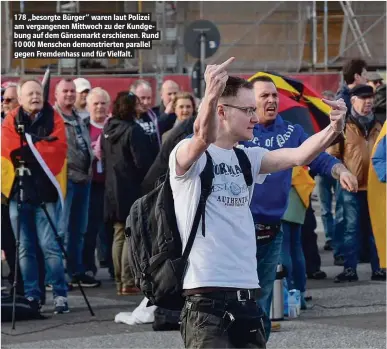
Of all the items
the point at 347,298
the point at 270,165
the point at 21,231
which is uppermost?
the point at 270,165

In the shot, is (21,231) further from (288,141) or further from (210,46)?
(210,46)

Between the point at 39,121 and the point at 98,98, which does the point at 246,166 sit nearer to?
the point at 39,121

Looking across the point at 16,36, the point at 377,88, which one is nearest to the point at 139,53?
the point at 16,36

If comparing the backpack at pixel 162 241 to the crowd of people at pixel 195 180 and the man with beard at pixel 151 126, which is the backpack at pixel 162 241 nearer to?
the crowd of people at pixel 195 180

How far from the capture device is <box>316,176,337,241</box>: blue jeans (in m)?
15.3

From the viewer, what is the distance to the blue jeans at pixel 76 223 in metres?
12.2

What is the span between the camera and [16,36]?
23.9m

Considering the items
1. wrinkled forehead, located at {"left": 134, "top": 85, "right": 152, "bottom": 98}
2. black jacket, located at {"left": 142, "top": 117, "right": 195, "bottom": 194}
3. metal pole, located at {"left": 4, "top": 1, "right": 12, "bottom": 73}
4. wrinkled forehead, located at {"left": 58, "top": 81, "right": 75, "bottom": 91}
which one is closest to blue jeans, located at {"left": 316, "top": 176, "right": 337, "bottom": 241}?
wrinkled forehead, located at {"left": 134, "top": 85, "right": 152, "bottom": 98}

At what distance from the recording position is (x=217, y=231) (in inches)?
230

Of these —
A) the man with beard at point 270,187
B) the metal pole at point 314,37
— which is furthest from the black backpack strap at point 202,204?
the metal pole at point 314,37

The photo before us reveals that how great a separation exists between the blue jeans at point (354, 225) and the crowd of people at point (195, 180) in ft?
0.04

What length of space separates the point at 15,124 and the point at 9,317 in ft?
5.21

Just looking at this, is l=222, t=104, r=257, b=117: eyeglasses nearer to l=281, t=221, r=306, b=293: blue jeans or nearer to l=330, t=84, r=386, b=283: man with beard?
l=281, t=221, r=306, b=293: blue jeans

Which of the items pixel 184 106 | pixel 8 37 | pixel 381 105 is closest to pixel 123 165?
pixel 184 106
